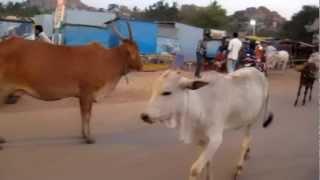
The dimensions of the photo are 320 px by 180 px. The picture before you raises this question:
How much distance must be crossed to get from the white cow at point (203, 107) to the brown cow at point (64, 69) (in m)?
2.95

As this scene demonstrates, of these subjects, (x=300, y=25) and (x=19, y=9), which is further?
(x=300, y=25)

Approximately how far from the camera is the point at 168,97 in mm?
5234

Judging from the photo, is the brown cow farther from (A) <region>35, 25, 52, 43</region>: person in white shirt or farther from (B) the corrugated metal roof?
(B) the corrugated metal roof

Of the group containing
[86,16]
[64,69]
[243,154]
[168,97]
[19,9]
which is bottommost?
[19,9]

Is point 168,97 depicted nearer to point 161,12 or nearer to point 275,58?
point 275,58

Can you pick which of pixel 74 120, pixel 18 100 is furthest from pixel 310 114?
pixel 18 100

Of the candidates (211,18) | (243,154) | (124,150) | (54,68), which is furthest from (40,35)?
(211,18)

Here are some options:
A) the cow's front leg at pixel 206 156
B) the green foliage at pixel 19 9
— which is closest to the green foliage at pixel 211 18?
the green foliage at pixel 19 9

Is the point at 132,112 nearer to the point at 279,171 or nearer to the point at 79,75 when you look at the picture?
the point at 79,75

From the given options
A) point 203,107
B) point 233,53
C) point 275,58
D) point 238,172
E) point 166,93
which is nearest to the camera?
point 166,93

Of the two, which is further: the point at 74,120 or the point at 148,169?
the point at 74,120

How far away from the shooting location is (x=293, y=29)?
5731 centimetres

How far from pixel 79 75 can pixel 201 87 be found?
360 centimetres

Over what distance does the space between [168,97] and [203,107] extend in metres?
0.46
